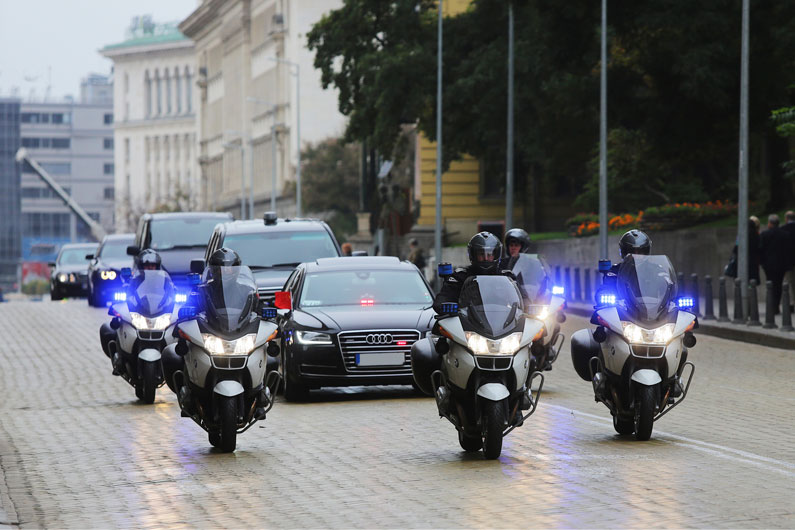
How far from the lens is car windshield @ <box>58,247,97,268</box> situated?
46.7m

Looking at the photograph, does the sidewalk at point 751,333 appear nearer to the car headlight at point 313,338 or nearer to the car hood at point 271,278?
the car hood at point 271,278

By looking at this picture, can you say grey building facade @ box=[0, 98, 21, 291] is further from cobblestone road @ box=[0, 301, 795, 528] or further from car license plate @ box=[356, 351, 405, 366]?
car license plate @ box=[356, 351, 405, 366]

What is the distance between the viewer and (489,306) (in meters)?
11.9

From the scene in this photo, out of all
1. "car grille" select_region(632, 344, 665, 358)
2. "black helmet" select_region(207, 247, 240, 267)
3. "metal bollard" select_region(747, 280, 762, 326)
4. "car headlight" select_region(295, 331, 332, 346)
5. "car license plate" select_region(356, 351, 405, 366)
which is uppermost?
"black helmet" select_region(207, 247, 240, 267)

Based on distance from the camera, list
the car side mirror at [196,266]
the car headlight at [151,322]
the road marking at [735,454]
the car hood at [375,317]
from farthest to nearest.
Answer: the car headlight at [151,322] → the car hood at [375,317] → the car side mirror at [196,266] → the road marking at [735,454]

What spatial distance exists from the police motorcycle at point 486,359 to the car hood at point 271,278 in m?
8.32

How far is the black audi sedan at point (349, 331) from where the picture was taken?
16594 millimetres

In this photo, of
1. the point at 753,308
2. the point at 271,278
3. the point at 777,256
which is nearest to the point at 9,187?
the point at 777,256

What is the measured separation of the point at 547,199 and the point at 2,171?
446 ft

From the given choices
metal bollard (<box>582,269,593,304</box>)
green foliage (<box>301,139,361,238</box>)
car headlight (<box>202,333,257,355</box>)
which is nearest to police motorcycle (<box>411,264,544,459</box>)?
car headlight (<box>202,333,257,355</box>)

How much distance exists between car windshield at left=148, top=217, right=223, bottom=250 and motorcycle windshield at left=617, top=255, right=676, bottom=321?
1977cm

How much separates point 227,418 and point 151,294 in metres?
4.77

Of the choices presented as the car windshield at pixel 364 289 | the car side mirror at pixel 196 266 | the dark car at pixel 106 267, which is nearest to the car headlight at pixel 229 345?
the car side mirror at pixel 196 266

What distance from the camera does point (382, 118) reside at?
170 ft
